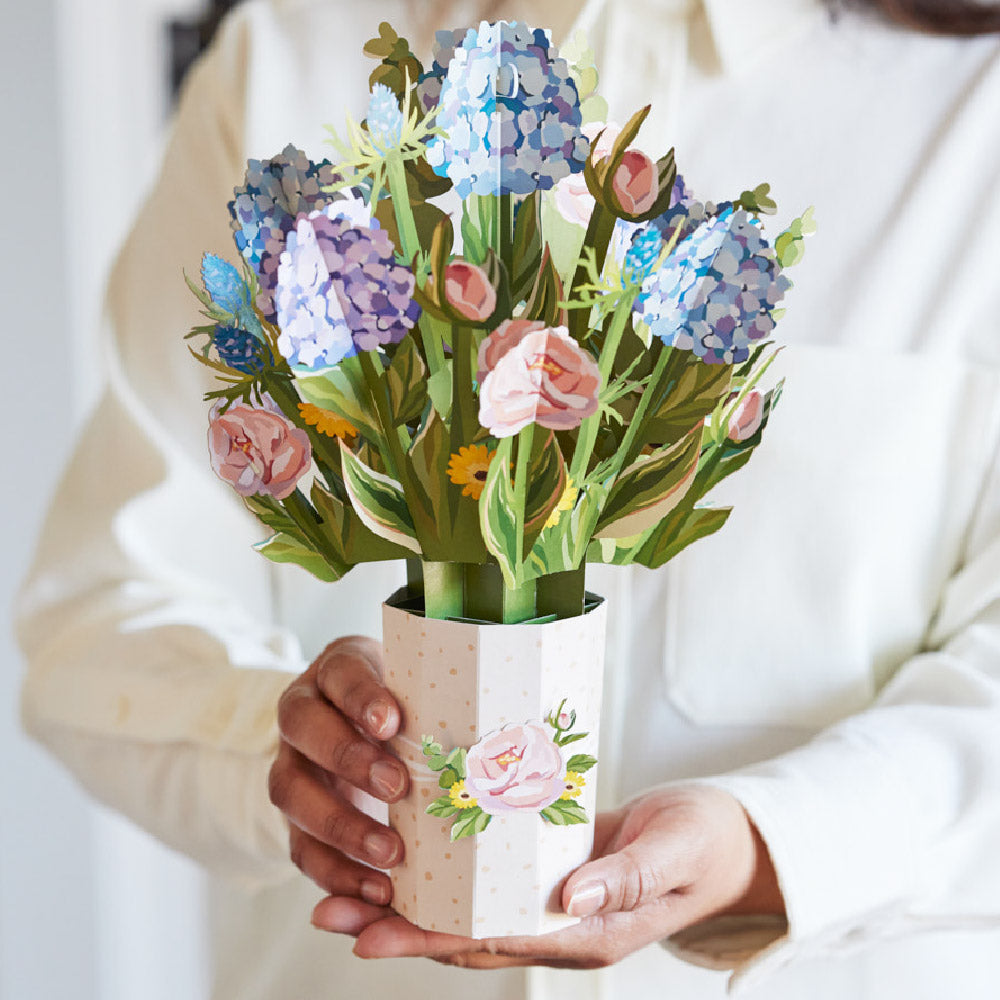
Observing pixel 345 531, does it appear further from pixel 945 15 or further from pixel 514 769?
pixel 945 15

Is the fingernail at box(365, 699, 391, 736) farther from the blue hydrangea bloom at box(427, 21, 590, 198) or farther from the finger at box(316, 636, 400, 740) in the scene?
the blue hydrangea bloom at box(427, 21, 590, 198)

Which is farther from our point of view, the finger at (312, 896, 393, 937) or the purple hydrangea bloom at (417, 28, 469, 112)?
the finger at (312, 896, 393, 937)

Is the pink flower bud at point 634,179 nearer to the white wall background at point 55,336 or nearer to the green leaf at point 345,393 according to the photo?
the green leaf at point 345,393

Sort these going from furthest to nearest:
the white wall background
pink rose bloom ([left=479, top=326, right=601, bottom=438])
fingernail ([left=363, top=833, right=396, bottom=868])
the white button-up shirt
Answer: the white wall background
the white button-up shirt
fingernail ([left=363, top=833, right=396, bottom=868])
pink rose bloom ([left=479, top=326, right=601, bottom=438])

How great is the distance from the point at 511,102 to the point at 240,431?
13 centimetres

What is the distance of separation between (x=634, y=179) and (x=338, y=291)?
90mm

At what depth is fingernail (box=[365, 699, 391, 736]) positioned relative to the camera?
1.27 ft

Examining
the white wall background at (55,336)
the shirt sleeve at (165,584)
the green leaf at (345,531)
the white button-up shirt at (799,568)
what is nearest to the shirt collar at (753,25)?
the white button-up shirt at (799,568)

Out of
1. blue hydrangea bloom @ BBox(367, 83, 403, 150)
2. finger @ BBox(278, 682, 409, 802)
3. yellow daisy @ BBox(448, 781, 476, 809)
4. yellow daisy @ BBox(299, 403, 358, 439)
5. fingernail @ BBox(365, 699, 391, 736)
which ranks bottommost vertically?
finger @ BBox(278, 682, 409, 802)

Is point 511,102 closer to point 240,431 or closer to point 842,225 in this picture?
point 240,431

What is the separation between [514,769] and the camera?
362 mm

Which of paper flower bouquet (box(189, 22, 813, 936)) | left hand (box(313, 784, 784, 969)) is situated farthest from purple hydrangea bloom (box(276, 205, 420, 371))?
left hand (box(313, 784, 784, 969))

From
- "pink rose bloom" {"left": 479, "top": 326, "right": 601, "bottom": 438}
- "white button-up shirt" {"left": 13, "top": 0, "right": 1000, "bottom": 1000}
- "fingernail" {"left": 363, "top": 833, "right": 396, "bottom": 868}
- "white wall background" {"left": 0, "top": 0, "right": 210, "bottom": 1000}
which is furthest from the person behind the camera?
"white wall background" {"left": 0, "top": 0, "right": 210, "bottom": 1000}

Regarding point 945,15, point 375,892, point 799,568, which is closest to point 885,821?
point 799,568
